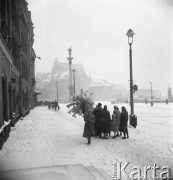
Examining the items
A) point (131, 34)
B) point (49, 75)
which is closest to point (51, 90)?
point (49, 75)

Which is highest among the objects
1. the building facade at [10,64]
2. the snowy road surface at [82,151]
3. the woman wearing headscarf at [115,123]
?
the building facade at [10,64]

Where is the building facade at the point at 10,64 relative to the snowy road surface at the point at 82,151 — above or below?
above

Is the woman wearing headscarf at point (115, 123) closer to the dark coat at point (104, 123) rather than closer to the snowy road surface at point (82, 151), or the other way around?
the dark coat at point (104, 123)

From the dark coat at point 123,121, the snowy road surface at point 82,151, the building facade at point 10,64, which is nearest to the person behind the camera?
the snowy road surface at point 82,151

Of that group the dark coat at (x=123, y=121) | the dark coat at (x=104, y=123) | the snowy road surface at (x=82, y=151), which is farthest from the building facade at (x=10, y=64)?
the dark coat at (x=123, y=121)

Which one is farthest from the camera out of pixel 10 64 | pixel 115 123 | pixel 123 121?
pixel 10 64

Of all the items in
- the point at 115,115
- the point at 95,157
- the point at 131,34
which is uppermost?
the point at 131,34

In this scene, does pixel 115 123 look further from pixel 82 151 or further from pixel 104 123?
pixel 82 151

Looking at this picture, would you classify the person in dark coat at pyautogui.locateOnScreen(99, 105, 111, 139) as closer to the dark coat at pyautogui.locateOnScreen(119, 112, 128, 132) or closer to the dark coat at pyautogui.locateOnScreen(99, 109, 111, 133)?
the dark coat at pyautogui.locateOnScreen(99, 109, 111, 133)

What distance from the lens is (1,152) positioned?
351 inches

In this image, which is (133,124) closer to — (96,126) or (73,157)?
(96,126)

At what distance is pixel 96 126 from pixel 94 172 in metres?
5.80

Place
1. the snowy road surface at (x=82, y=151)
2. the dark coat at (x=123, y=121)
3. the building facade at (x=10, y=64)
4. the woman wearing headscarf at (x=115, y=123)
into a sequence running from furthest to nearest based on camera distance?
the woman wearing headscarf at (x=115, y=123) → the dark coat at (x=123, y=121) → the building facade at (x=10, y=64) → the snowy road surface at (x=82, y=151)

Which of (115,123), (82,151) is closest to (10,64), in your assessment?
(115,123)
